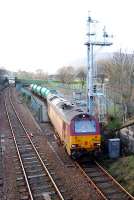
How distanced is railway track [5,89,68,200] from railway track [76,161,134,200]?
4.64ft

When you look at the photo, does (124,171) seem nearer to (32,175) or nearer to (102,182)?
(102,182)

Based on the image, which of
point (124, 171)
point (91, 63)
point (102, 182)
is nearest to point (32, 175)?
point (102, 182)

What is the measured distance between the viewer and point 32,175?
16.7 metres

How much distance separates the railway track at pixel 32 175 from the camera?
559 inches

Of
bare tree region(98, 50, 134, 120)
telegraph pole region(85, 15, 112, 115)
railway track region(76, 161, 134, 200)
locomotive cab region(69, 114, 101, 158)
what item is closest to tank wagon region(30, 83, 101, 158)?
locomotive cab region(69, 114, 101, 158)

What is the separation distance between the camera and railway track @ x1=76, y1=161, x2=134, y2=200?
45.5 feet

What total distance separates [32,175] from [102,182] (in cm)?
315

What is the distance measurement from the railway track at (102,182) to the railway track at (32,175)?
55.7 inches

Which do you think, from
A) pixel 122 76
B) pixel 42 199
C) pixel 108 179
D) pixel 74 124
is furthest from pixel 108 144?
pixel 122 76

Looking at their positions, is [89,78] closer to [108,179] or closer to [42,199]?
[108,179]

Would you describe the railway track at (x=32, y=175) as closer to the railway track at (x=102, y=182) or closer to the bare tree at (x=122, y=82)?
the railway track at (x=102, y=182)

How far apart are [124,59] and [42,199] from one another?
21.5 metres

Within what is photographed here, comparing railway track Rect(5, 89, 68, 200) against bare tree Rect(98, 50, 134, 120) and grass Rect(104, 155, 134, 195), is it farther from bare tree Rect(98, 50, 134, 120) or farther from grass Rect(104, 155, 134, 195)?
bare tree Rect(98, 50, 134, 120)

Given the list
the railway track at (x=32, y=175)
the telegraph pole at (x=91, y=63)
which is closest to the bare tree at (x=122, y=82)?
the telegraph pole at (x=91, y=63)
